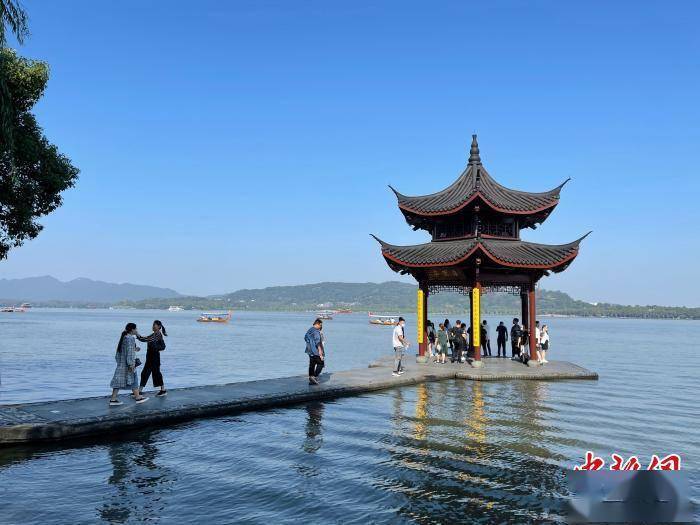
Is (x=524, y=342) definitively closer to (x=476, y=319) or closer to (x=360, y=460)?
(x=476, y=319)

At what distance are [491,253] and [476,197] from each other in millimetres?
2519

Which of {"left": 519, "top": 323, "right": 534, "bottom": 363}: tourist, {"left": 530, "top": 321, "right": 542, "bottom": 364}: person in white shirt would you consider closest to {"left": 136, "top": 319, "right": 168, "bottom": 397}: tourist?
{"left": 530, "top": 321, "right": 542, "bottom": 364}: person in white shirt

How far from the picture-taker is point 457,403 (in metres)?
17.7

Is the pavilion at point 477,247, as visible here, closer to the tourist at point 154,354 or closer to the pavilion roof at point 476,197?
the pavilion roof at point 476,197

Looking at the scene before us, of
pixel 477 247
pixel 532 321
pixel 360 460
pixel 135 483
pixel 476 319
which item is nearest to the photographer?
pixel 135 483

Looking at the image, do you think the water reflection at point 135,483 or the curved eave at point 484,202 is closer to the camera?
the water reflection at point 135,483

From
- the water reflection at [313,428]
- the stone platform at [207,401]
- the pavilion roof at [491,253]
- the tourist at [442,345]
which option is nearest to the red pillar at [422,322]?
the tourist at [442,345]

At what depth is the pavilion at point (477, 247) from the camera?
25.0m

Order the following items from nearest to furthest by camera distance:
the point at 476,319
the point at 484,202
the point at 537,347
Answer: the point at 484,202 → the point at 476,319 → the point at 537,347

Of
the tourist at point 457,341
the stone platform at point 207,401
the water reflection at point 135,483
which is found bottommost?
the water reflection at point 135,483

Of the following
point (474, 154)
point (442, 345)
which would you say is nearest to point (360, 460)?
point (442, 345)

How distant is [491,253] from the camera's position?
24203 millimetres

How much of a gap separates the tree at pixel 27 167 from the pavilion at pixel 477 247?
49.7ft

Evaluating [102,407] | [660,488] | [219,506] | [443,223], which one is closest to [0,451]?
[102,407]
